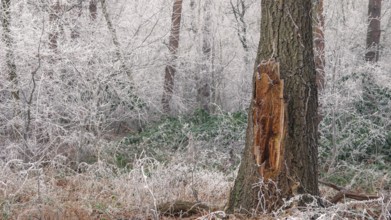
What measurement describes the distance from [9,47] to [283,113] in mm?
6195

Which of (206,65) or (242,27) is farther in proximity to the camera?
(206,65)

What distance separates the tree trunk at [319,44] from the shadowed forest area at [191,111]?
5 cm

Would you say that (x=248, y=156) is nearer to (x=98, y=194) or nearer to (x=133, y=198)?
(x=133, y=198)

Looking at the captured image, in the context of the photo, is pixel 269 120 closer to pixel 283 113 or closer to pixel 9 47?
pixel 283 113

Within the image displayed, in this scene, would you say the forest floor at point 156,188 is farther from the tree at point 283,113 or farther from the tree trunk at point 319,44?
the tree trunk at point 319,44

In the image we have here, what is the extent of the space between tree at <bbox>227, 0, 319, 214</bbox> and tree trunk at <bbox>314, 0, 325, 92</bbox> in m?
5.84

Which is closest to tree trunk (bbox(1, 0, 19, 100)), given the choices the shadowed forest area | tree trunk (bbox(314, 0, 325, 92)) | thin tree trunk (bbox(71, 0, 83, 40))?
the shadowed forest area

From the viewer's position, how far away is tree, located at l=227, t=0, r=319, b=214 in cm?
451

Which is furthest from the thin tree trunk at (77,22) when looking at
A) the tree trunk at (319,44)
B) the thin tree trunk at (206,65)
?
the thin tree trunk at (206,65)

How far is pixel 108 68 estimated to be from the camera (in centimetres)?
1037

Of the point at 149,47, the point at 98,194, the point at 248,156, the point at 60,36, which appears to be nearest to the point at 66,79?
the point at 60,36

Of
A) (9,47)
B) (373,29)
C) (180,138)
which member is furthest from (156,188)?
(373,29)

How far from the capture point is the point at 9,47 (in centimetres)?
911

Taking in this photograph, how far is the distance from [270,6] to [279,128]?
3.53 ft
